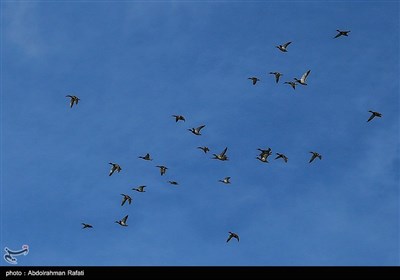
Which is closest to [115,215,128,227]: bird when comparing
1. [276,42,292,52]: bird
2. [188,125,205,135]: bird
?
[188,125,205,135]: bird

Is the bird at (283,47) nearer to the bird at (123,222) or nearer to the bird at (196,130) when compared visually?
the bird at (196,130)

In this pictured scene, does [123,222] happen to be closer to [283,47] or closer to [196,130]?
[196,130]

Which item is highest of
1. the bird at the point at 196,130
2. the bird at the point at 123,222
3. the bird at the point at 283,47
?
the bird at the point at 283,47

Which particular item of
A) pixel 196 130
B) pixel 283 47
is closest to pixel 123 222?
pixel 196 130

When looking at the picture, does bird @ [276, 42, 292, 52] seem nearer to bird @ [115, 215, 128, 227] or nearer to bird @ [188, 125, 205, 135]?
bird @ [188, 125, 205, 135]

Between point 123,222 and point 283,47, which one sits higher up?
point 283,47

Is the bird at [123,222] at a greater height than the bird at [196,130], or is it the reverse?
the bird at [196,130]

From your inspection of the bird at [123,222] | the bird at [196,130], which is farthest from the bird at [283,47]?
the bird at [123,222]

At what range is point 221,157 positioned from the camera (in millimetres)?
124688

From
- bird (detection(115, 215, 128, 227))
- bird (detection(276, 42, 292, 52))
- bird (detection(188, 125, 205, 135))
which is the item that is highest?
bird (detection(276, 42, 292, 52))
